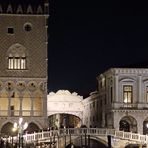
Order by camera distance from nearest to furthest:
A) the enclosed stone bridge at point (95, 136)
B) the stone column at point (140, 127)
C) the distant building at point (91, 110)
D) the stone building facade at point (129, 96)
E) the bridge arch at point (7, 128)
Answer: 1. the enclosed stone bridge at point (95, 136)
2. the stone building facade at point (129, 96)
3. the stone column at point (140, 127)
4. the bridge arch at point (7, 128)
5. the distant building at point (91, 110)

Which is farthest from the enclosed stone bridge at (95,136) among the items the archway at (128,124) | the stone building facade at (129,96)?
the archway at (128,124)

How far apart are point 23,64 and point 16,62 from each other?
2.08 feet

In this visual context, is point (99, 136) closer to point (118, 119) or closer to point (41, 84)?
point (118, 119)

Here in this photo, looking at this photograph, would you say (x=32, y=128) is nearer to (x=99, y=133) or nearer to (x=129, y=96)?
(x=99, y=133)

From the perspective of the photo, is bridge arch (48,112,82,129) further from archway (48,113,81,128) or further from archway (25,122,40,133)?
archway (25,122,40,133)

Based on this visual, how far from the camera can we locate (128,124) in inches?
2721

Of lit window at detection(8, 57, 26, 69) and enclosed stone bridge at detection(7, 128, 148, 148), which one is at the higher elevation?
lit window at detection(8, 57, 26, 69)

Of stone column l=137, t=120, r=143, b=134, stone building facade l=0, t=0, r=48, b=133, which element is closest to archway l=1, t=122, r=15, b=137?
stone building facade l=0, t=0, r=48, b=133

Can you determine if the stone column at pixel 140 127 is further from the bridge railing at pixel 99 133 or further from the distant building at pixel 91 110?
the distant building at pixel 91 110

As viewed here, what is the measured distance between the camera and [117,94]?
66.4 metres

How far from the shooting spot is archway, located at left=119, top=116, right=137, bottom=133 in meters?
67.3

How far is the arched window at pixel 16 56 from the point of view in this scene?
69250 mm

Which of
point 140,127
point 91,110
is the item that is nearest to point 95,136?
point 140,127

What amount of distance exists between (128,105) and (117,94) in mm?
1292
